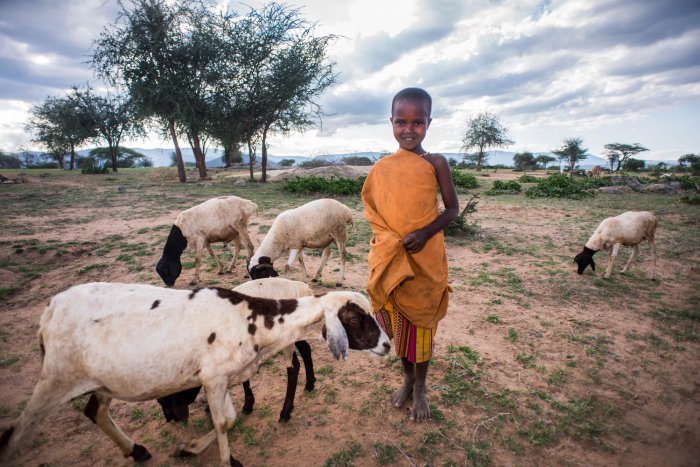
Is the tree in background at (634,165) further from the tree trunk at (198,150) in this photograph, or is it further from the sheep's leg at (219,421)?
the sheep's leg at (219,421)

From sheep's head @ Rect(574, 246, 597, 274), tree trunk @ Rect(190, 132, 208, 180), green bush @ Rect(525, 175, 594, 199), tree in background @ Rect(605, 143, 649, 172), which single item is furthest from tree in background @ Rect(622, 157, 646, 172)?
→ tree trunk @ Rect(190, 132, 208, 180)

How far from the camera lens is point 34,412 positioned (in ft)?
7.06

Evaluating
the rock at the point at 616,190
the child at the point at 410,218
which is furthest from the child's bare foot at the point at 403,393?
the rock at the point at 616,190

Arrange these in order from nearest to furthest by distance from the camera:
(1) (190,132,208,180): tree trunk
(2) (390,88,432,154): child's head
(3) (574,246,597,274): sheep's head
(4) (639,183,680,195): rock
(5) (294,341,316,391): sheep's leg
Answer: (2) (390,88,432,154): child's head, (5) (294,341,316,391): sheep's leg, (3) (574,246,597,274): sheep's head, (4) (639,183,680,195): rock, (1) (190,132,208,180): tree trunk

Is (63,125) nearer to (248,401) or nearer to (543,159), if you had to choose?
(248,401)

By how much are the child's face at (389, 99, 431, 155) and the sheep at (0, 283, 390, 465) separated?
1.36 meters

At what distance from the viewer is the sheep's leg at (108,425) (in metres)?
2.53

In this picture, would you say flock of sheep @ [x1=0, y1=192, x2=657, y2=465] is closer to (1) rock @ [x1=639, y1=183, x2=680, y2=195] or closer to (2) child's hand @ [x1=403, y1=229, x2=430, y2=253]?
(2) child's hand @ [x1=403, y1=229, x2=430, y2=253]

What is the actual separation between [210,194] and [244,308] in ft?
55.0

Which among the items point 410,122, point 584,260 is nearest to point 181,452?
point 410,122

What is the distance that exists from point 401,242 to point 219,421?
196 centimetres

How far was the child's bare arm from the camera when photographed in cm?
244

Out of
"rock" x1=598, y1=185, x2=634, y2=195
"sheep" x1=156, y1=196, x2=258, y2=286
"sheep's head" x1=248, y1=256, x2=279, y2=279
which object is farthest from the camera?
"rock" x1=598, y1=185, x2=634, y2=195

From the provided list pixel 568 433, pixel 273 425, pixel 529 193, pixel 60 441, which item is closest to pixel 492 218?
pixel 529 193
